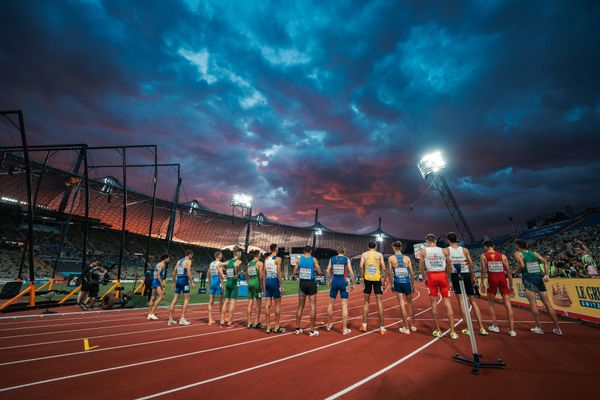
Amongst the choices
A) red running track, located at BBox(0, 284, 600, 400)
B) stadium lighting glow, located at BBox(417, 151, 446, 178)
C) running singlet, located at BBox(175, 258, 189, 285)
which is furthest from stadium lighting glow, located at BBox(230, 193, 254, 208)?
red running track, located at BBox(0, 284, 600, 400)

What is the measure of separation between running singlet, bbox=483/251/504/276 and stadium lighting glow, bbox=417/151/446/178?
27.4m

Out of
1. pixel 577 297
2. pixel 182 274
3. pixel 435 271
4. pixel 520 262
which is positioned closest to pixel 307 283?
pixel 435 271

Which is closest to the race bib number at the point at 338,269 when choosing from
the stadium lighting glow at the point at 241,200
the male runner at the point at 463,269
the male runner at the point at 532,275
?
the male runner at the point at 463,269

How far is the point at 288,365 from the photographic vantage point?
412 centimetres

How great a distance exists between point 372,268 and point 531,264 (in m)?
3.95

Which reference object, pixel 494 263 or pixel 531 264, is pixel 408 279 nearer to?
pixel 494 263

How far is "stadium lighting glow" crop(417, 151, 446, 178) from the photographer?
30.6 m

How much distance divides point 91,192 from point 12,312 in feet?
142

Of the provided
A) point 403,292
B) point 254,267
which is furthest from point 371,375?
point 254,267

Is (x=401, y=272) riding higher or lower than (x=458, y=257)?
lower

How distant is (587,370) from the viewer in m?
3.75

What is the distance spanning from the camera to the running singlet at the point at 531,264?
6172mm

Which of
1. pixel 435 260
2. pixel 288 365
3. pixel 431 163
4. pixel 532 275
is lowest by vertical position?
pixel 288 365

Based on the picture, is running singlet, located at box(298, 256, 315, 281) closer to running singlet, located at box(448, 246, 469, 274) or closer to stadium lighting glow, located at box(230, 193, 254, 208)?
running singlet, located at box(448, 246, 469, 274)
